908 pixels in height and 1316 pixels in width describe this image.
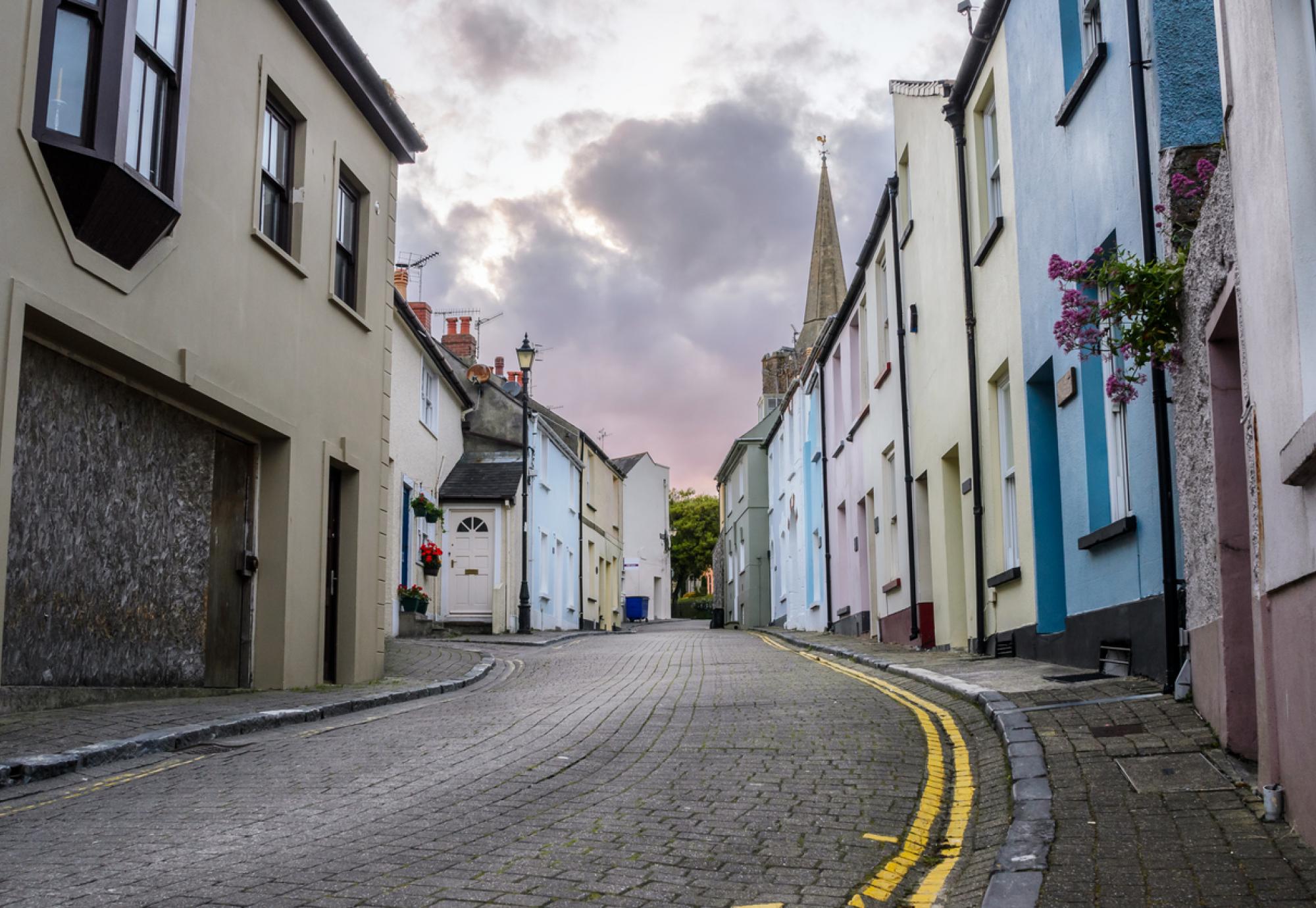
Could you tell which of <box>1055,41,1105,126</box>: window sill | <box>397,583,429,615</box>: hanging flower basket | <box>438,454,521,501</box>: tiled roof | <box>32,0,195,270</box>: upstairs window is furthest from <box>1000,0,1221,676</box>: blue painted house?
<box>438,454,521,501</box>: tiled roof

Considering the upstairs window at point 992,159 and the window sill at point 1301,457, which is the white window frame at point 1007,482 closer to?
the upstairs window at point 992,159

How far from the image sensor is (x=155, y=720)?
8836 mm

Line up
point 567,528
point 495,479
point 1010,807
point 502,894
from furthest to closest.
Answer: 1. point 567,528
2. point 495,479
3. point 1010,807
4. point 502,894

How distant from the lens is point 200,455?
11625 millimetres

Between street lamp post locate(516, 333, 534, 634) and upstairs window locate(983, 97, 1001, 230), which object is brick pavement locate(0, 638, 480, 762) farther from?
street lamp post locate(516, 333, 534, 634)

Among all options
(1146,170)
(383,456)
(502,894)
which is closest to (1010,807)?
(502,894)

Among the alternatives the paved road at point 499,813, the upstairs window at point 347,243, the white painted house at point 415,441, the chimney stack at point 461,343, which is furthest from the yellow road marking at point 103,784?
the chimney stack at point 461,343

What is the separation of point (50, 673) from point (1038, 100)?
10.0 m

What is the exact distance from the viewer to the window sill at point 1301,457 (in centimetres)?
437

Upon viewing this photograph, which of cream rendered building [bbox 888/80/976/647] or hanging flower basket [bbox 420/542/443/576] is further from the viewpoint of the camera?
hanging flower basket [bbox 420/542/443/576]

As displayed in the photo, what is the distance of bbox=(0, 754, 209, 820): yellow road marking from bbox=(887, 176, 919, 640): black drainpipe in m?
11.8

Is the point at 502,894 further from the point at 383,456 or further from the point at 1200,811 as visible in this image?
the point at 383,456

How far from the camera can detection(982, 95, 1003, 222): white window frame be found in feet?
46.1

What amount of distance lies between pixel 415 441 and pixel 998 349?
16.0 meters
